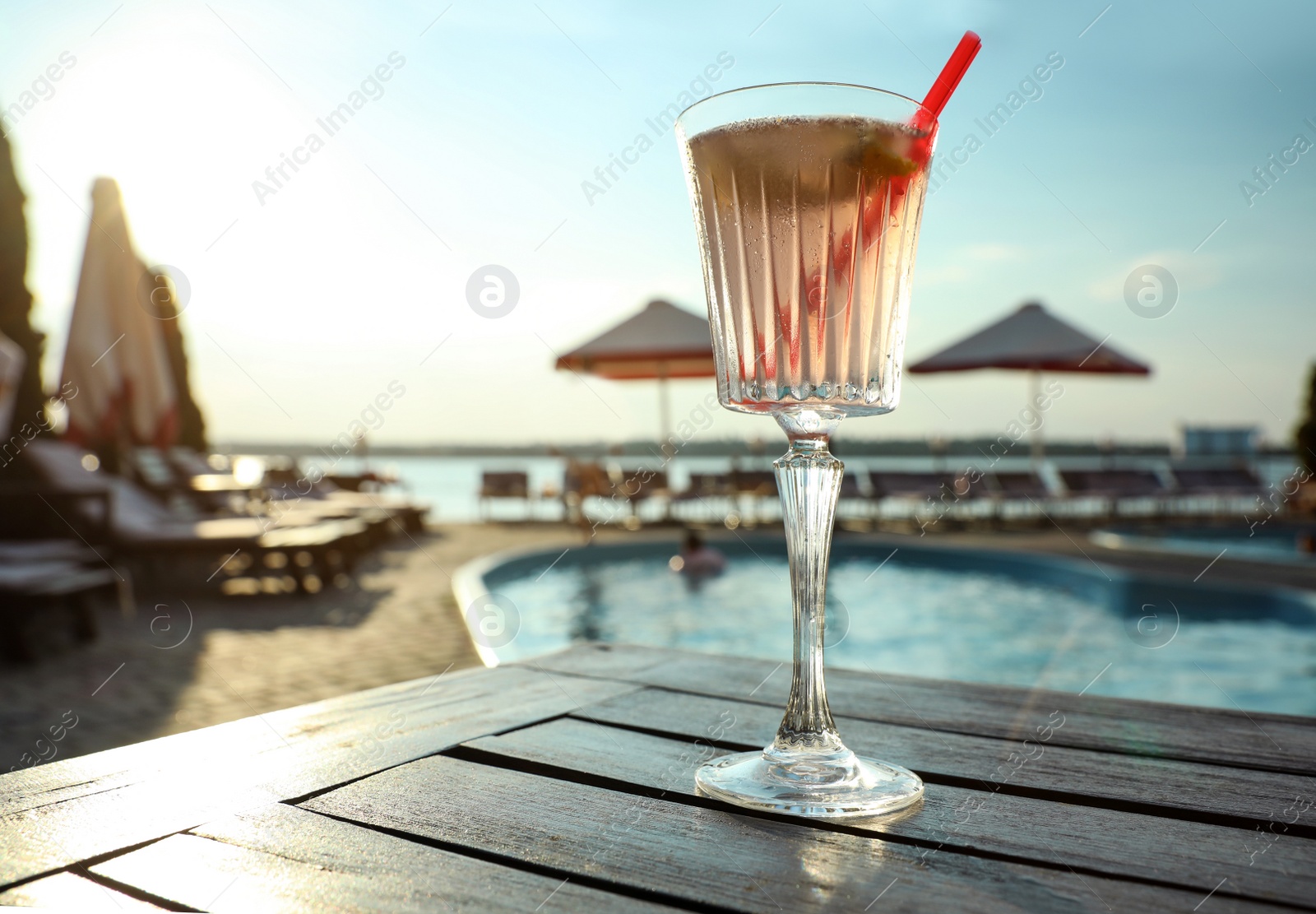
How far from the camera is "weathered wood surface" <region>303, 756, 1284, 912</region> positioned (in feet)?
2.19

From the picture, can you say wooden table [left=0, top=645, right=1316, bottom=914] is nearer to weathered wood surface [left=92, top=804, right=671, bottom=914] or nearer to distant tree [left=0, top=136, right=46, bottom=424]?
weathered wood surface [left=92, top=804, right=671, bottom=914]

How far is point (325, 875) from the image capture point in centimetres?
71

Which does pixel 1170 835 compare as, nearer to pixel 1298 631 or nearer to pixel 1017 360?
pixel 1298 631

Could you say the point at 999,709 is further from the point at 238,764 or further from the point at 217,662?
the point at 217,662

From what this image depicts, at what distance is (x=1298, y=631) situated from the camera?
732 centimetres

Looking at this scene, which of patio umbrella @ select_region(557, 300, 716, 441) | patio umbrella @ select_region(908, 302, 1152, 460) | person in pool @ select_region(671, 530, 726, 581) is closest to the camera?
person in pool @ select_region(671, 530, 726, 581)

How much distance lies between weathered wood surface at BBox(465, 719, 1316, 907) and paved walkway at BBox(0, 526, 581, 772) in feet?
12.1

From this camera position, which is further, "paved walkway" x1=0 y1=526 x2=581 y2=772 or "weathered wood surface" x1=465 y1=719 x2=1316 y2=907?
"paved walkway" x1=0 y1=526 x2=581 y2=772

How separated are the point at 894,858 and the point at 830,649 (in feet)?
22.3

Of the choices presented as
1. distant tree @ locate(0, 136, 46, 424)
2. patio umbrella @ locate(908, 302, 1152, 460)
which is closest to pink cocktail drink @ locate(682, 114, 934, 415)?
distant tree @ locate(0, 136, 46, 424)

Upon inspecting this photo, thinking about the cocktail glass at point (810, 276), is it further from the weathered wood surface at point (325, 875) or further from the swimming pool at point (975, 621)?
the swimming pool at point (975, 621)

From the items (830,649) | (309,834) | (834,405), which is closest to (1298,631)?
(830,649)

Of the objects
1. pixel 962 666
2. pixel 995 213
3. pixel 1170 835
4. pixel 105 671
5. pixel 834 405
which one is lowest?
pixel 962 666

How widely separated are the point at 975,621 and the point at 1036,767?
8102mm
